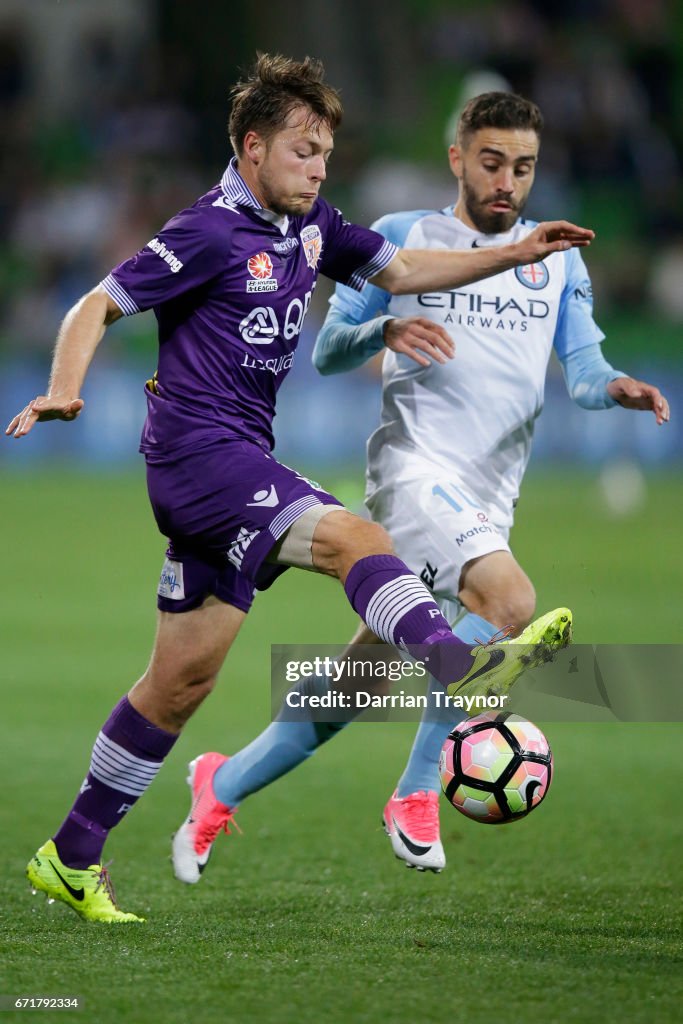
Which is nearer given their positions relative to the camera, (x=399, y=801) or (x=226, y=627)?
(x=226, y=627)

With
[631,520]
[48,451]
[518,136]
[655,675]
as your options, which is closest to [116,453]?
[48,451]

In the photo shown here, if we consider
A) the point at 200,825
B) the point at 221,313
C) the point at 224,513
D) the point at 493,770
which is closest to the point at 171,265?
the point at 221,313


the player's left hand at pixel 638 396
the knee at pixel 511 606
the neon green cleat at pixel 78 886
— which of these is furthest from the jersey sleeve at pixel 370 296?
the neon green cleat at pixel 78 886

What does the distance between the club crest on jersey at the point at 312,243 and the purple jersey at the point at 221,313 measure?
37 millimetres

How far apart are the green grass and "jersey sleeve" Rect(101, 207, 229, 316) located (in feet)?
5.71

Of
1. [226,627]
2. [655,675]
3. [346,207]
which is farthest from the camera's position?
[346,207]

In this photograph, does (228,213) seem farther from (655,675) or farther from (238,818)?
(655,675)

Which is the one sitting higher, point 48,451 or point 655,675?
point 655,675

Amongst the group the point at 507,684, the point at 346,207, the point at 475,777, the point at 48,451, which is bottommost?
the point at 48,451

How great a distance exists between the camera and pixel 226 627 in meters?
4.37

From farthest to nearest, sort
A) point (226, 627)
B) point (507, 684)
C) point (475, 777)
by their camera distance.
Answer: point (226, 627) < point (475, 777) < point (507, 684)

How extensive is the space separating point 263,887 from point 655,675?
302 cm

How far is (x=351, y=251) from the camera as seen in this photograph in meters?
4.70

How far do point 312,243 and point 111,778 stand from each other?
1721 millimetres
